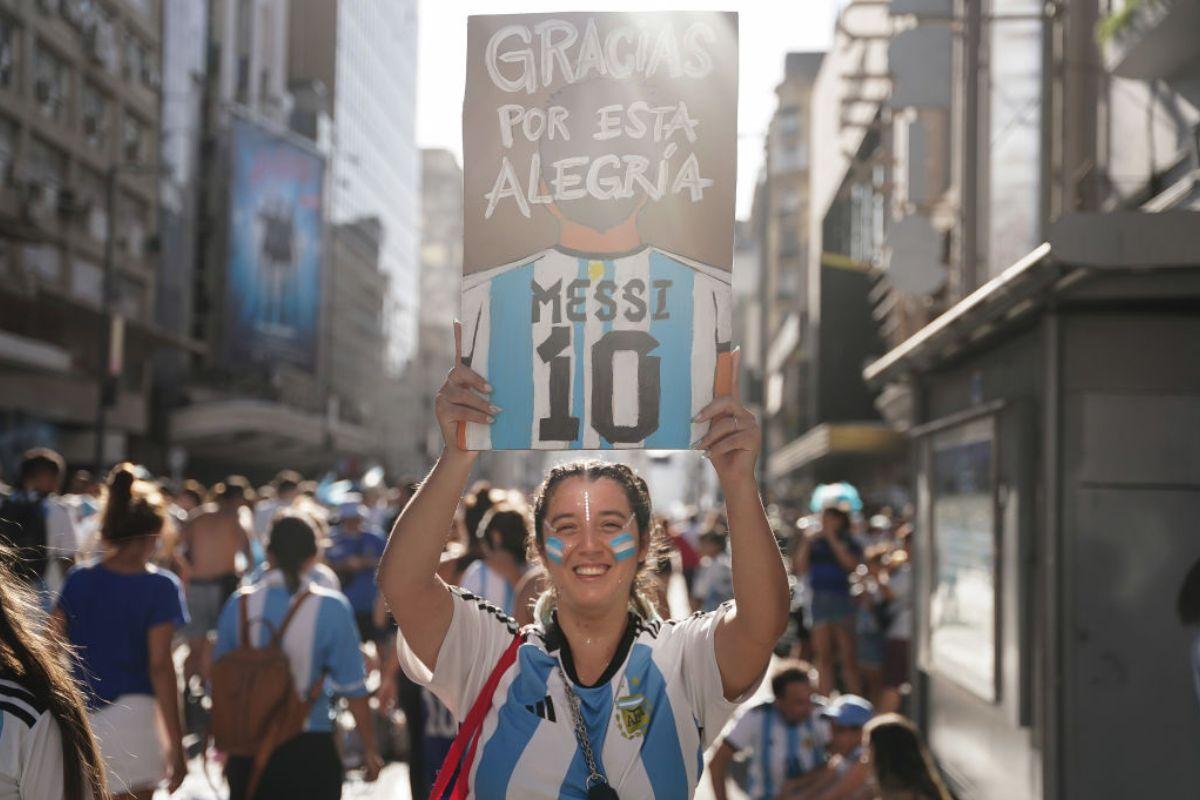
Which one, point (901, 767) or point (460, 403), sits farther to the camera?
point (901, 767)

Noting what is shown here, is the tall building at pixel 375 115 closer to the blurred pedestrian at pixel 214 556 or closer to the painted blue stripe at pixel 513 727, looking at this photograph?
the blurred pedestrian at pixel 214 556

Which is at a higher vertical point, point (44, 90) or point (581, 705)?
point (44, 90)

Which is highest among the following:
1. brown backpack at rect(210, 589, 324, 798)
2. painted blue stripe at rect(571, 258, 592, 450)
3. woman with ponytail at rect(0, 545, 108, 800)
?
painted blue stripe at rect(571, 258, 592, 450)

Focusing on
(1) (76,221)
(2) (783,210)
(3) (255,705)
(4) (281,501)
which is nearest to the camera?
(3) (255,705)

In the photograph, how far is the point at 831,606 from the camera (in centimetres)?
1363

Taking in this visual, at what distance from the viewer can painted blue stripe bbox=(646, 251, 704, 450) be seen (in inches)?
137

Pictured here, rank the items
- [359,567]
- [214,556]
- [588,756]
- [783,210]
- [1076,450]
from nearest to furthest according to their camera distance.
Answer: [588,756] → [1076,450] → [359,567] → [214,556] → [783,210]

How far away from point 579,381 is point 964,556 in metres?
6.62

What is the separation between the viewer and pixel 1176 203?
8.71m

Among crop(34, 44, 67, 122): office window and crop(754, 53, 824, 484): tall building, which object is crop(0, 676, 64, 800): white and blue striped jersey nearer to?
crop(34, 44, 67, 122): office window

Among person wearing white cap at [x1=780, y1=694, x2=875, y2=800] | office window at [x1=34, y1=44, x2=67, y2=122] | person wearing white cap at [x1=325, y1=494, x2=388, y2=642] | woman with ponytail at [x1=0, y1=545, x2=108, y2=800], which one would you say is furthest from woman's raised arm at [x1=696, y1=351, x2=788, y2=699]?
office window at [x1=34, y1=44, x2=67, y2=122]

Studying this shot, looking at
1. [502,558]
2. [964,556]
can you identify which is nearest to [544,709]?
[502,558]

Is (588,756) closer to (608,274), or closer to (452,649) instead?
(452,649)

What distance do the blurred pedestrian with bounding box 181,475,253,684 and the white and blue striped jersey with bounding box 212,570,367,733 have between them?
20.6 feet
